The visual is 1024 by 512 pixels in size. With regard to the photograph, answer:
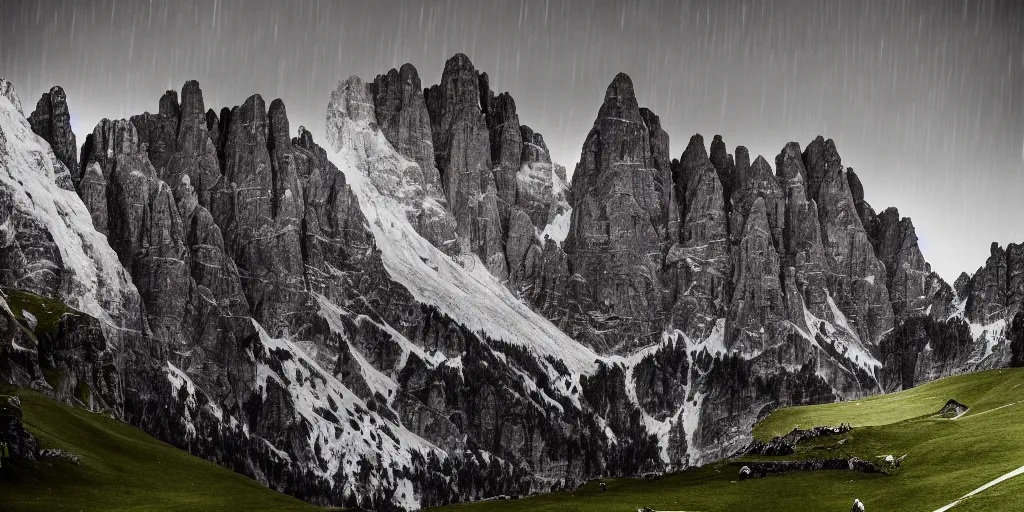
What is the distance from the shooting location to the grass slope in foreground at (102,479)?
422 ft

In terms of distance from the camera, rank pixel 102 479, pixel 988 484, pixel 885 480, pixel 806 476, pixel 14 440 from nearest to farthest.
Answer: pixel 988 484 < pixel 885 480 < pixel 806 476 < pixel 14 440 < pixel 102 479

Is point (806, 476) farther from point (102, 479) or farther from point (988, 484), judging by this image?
point (102, 479)

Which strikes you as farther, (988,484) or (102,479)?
(102,479)

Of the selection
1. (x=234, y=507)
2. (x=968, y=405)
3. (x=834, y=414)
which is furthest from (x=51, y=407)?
(x=968, y=405)

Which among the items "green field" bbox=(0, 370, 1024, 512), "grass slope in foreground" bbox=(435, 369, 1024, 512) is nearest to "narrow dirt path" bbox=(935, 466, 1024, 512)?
"grass slope in foreground" bbox=(435, 369, 1024, 512)

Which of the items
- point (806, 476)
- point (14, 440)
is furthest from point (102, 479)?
point (806, 476)

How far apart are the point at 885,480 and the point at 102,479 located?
93.3 metres

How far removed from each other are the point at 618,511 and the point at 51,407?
4688 inches

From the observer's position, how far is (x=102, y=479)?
504ft

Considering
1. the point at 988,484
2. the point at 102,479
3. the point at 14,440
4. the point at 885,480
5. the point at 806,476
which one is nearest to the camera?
the point at 988,484

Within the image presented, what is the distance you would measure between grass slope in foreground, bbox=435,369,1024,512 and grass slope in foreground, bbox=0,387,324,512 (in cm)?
4077

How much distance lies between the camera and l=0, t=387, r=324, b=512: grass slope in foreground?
129 m

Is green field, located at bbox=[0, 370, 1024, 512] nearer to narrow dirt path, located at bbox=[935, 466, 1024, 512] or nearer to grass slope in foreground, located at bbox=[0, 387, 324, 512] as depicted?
grass slope in foreground, located at bbox=[0, 387, 324, 512]

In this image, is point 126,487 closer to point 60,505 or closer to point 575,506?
point 60,505
